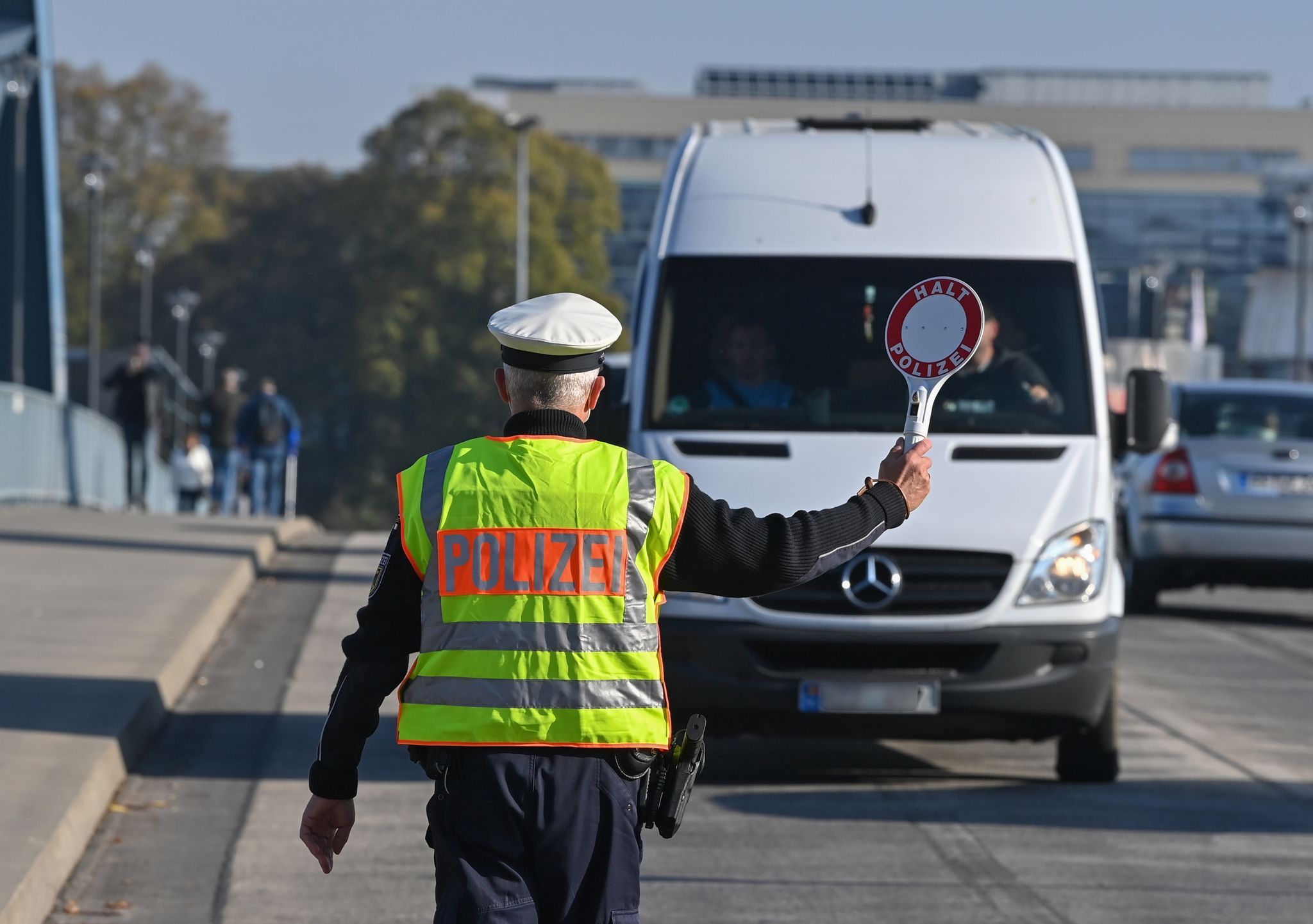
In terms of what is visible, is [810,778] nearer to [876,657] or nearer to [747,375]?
[876,657]

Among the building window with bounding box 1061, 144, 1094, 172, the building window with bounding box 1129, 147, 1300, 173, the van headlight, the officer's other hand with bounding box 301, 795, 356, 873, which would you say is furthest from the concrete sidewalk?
the building window with bounding box 1129, 147, 1300, 173

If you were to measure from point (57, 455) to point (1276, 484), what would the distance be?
587 inches

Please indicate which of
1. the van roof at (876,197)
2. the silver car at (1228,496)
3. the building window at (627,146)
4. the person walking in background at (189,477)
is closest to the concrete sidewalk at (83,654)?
the van roof at (876,197)

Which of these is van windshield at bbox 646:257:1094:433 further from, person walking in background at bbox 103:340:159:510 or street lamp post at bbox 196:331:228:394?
street lamp post at bbox 196:331:228:394

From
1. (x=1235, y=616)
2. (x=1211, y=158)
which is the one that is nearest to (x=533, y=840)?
(x=1235, y=616)

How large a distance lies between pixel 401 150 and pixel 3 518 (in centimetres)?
4177

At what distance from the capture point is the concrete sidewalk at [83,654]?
660 centimetres

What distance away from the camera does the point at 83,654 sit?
10430mm

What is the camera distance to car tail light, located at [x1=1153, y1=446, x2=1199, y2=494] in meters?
14.8

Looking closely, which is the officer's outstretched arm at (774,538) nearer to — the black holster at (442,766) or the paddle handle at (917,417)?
the paddle handle at (917,417)

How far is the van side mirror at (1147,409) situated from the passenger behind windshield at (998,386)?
35 cm

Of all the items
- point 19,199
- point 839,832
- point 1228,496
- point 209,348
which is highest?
point 19,199

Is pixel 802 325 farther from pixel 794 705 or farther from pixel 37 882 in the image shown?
pixel 37 882

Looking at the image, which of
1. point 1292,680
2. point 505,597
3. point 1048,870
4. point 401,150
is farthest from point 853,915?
point 401,150
